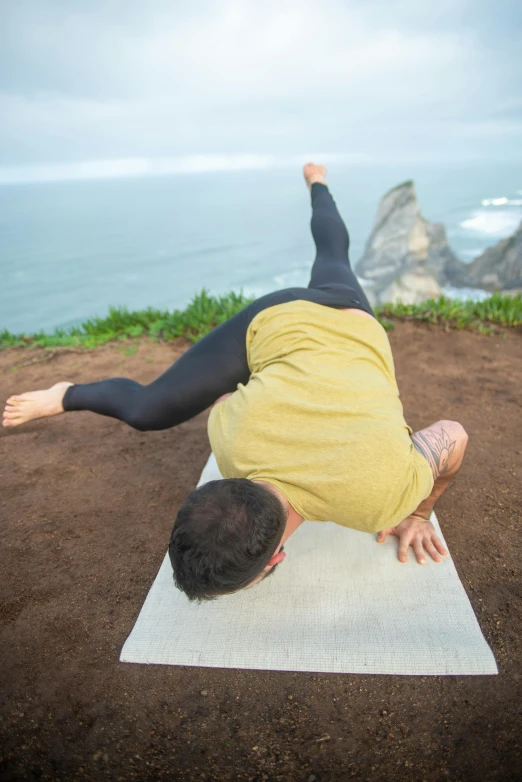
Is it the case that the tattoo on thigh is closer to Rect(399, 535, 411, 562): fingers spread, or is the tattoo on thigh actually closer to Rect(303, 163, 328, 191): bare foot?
Rect(399, 535, 411, 562): fingers spread

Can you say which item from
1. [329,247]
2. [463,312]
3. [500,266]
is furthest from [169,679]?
[500,266]

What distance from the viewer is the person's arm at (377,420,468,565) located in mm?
1522

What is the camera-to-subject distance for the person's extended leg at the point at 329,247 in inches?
86.1

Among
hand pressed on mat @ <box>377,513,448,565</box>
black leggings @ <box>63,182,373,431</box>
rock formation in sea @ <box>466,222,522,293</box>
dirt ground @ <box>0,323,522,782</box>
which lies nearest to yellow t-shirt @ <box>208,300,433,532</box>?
black leggings @ <box>63,182,373,431</box>

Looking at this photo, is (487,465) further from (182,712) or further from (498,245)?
(498,245)

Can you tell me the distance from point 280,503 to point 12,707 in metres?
1.03

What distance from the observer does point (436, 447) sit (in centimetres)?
152

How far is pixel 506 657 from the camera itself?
1.41m

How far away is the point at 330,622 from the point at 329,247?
1.87 meters

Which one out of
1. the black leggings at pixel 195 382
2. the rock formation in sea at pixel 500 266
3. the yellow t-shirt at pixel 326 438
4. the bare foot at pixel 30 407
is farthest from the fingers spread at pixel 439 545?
the rock formation in sea at pixel 500 266

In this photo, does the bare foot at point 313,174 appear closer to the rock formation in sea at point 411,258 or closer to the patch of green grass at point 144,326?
the patch of green grass at point 144,326

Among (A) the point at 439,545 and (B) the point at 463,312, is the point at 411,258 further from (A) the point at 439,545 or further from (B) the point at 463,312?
(A) the point at 439,545

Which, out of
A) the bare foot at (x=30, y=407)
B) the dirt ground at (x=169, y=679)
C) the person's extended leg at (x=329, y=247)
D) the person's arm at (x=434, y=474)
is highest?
the person's extended leg at (x=329, y=247)

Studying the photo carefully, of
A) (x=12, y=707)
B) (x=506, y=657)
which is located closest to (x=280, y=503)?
(x=506, y=657)
